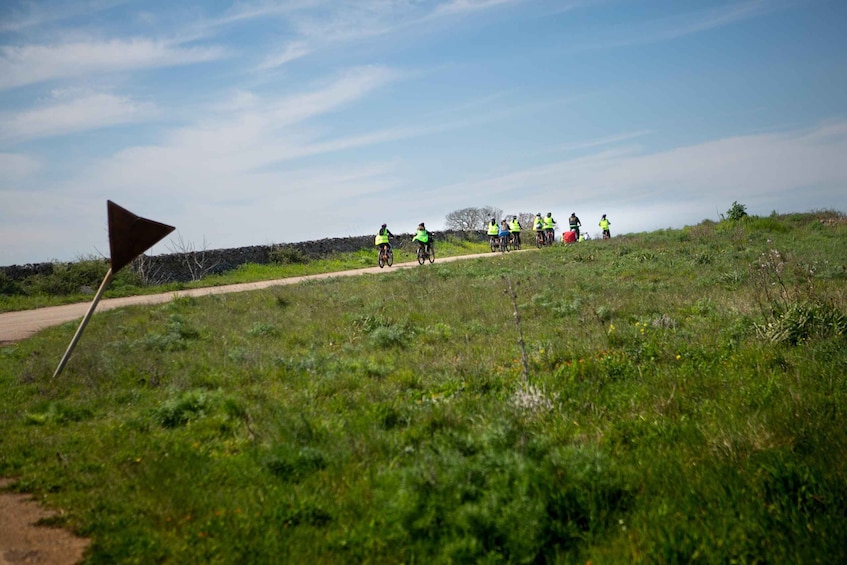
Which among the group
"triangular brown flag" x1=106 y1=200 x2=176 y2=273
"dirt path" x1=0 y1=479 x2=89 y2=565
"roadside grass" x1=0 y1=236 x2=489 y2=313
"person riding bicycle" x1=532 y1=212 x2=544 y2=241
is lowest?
"dirt path" x1=0 y1=479 x2=89 y2=565

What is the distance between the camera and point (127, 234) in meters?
8.88

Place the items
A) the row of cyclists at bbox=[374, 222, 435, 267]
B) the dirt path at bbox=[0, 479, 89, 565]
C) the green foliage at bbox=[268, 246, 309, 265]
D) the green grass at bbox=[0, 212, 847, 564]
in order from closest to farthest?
1. the green grass at bbox=[0, 212, 847, 564]
2. the dirt path at bbox=[0, 479, 89, 565]
3. the row of cyclists at bbox=[374, 222, 435, 267]
4. the green foliage at bbox=[268, 246, 309, 265]

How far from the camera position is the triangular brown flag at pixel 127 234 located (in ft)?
28.6

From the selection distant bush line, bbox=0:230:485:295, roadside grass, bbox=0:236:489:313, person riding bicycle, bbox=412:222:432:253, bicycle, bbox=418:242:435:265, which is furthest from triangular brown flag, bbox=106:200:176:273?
bicycle, bbox=418:242:435:265

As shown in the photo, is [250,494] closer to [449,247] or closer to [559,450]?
[559,450]

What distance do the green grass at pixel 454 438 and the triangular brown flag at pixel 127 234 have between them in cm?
172

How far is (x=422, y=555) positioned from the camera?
158 inches

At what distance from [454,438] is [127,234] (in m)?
6.09

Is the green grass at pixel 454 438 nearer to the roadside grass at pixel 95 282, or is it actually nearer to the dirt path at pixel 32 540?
the dirt path at pixel 32 540

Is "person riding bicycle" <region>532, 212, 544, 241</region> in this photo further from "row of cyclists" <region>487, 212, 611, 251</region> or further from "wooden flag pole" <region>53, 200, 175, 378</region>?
"wooden flag pole" <region>53, 200, 175, 378</region>

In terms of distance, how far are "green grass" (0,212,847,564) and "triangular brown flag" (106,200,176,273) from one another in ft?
5.65

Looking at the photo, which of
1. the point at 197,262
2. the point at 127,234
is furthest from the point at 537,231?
the point at 127,234

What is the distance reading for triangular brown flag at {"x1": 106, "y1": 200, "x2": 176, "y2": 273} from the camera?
8.73m

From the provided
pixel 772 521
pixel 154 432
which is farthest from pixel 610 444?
pixel 154 432
